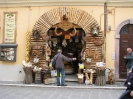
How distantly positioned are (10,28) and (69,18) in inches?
128

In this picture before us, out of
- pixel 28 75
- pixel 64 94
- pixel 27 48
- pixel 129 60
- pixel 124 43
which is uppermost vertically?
pixel 124 43

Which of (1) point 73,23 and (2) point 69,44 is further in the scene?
(2) point 69,44

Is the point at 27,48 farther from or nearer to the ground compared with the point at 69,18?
nearer to the ground

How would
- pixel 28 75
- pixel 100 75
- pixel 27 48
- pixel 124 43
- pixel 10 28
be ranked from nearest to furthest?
pixel 100 75, pixel 28 75, pixel 124 43, pixel 27 48, pixel 10 28

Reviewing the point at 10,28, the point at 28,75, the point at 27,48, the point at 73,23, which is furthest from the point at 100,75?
the point at 10,28

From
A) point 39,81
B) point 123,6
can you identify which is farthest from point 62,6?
point 39,81

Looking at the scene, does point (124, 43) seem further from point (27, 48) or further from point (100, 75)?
point (27, 48)

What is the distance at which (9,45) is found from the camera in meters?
10.6

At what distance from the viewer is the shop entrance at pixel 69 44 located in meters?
11.0

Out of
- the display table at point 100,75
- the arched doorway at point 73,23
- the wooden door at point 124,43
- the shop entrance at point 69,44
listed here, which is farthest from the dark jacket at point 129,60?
the shop entrance at point 69,44

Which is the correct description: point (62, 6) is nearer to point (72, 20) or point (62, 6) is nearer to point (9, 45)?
point (72, 20)

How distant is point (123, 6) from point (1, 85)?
7.26 m

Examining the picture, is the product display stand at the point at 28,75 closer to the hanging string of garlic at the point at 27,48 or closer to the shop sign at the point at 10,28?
the hanging string of garlic at the point at 27,48

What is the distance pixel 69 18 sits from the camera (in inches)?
409
